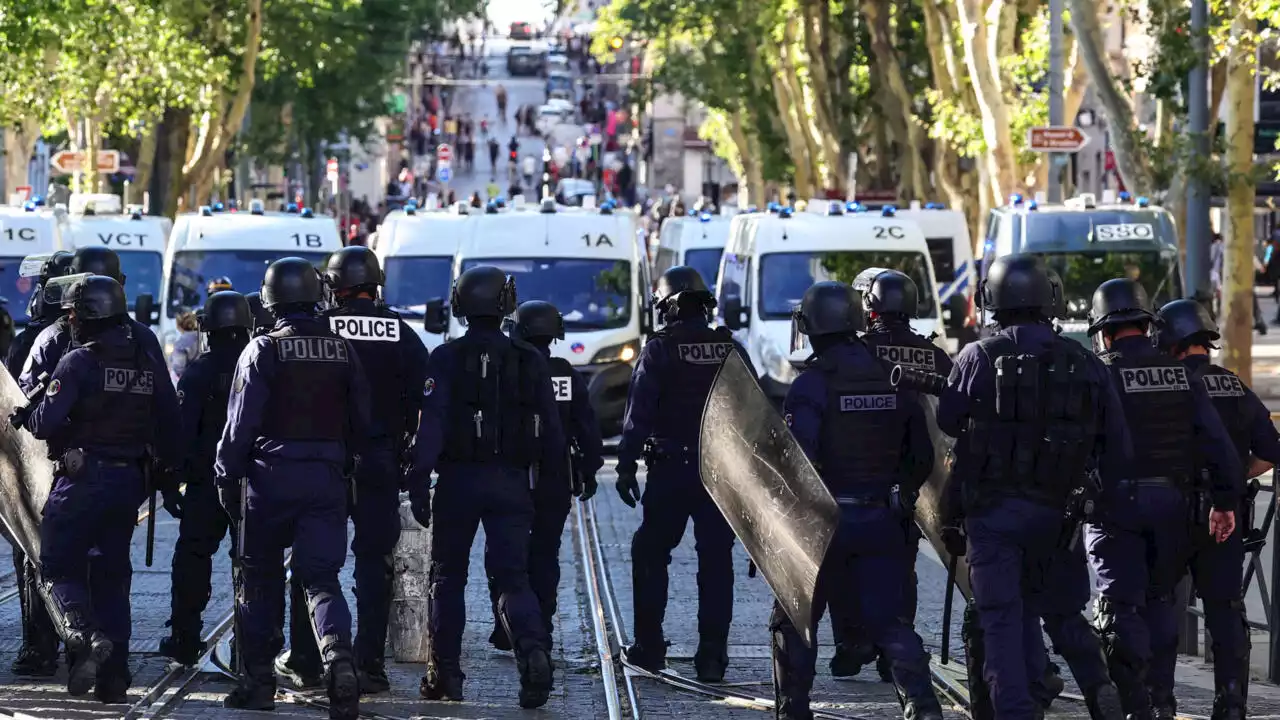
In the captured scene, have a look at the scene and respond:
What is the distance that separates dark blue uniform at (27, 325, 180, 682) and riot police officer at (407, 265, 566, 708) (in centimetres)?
108

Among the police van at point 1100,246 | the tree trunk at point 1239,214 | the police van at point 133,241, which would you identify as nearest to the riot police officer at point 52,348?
the police van at point 133,241

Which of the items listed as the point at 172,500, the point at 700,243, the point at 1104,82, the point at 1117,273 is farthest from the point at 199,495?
the point at 700,243

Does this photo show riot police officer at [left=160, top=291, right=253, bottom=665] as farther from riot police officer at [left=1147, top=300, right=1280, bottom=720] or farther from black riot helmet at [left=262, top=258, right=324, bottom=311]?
riot police officer at [left=1147, top=300, right=1280, bottom=720]

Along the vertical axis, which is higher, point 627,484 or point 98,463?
point 98,463

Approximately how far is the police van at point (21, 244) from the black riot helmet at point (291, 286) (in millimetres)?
14285

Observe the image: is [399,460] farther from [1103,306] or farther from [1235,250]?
[1235,250]

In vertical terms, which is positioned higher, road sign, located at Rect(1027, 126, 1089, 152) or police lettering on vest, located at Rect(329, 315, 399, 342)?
road sign, located at Rect(1027, 126, 1089, 152)

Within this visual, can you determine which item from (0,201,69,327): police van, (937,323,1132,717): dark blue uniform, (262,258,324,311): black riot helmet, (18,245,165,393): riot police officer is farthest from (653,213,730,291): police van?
(937,323,1132,717): dark blue uniform

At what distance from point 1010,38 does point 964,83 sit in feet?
4.70

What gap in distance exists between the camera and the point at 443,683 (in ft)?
32.7

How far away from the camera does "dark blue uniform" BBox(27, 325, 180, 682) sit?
9.77 metres

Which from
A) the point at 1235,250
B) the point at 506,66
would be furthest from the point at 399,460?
the point at 506,66

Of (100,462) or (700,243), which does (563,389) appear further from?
(700,243)

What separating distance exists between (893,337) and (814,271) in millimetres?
14622
